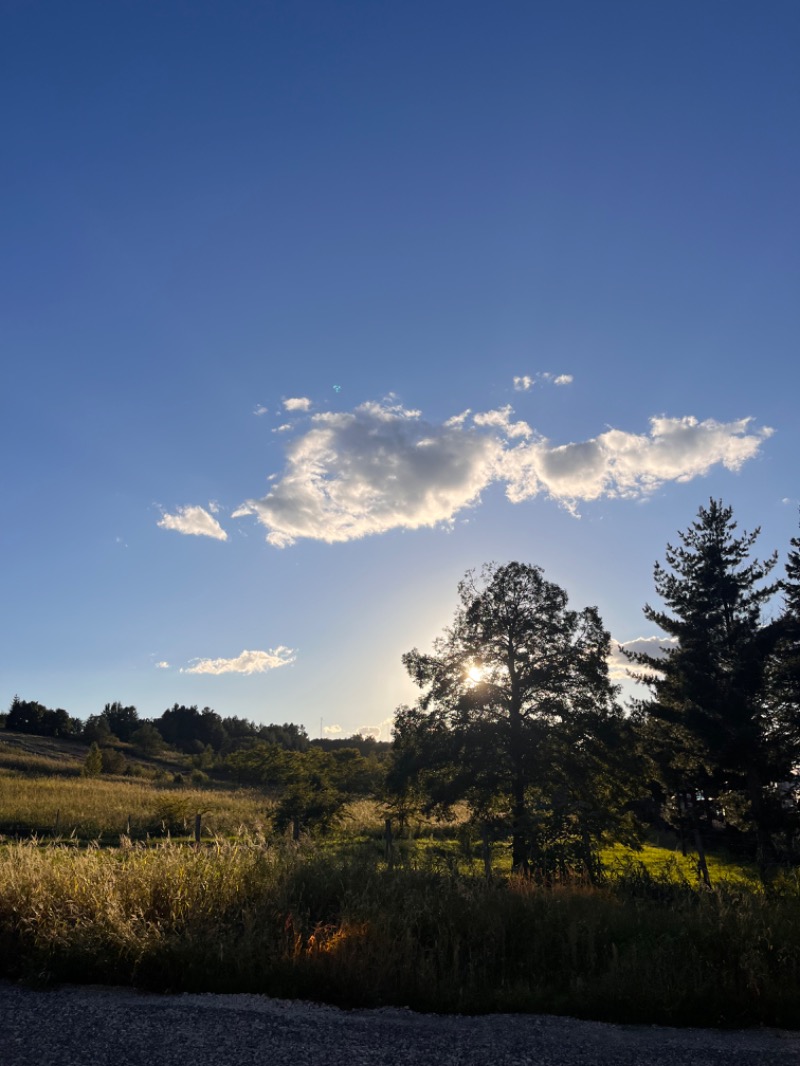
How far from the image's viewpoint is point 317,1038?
19.6 feet

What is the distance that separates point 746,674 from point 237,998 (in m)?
22.1

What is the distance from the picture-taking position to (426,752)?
77.8ft

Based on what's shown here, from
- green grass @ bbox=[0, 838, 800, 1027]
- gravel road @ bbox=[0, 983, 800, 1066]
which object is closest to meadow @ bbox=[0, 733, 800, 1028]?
green grass @ bbox=[0, 838, 800, 1027]

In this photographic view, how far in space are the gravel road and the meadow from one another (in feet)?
1.31

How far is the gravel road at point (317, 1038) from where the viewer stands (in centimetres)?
562

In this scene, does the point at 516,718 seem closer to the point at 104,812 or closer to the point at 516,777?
the point at 516,777

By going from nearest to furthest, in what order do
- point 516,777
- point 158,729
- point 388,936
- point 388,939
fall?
point 388,939 < point 388,936 < point 516,777 < point 158,729

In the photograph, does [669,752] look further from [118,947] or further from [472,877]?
[118,947]

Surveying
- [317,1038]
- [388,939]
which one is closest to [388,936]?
[388,939]

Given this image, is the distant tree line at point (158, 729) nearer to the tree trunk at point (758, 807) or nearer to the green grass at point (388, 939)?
the tree trunk at point (758, 807)

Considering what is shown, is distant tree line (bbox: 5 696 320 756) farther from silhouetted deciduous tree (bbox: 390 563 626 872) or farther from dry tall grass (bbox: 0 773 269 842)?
silhouetted deciduous tree (bbox: 390 563 626 872)

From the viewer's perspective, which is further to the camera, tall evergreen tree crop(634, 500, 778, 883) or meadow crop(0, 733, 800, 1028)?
tall evergreen tree crop(634, 500, 778, 883)

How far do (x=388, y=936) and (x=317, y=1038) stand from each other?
2113mm

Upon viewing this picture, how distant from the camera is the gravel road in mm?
5621
